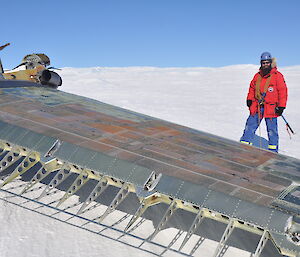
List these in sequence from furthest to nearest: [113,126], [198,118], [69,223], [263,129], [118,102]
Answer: [118,102] < [198,118] < [263,129] < [113,126] < [69,223]

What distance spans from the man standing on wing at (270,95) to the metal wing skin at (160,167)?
445cm

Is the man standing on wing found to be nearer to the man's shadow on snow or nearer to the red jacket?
the red jacket

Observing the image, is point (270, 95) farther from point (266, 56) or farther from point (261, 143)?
point (261, 143)

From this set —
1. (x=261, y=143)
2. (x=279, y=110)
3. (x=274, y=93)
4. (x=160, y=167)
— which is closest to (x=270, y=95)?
(x=274, y=93)

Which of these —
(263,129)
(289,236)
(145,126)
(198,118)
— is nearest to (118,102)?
(198,118)

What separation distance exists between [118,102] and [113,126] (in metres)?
18.4

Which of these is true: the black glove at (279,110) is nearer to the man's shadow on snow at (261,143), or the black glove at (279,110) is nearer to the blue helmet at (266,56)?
the blue helmet at (266,56)

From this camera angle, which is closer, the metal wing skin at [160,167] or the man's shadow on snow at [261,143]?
the metal wing skin at [160,167]

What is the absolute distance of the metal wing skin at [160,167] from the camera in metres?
6.18

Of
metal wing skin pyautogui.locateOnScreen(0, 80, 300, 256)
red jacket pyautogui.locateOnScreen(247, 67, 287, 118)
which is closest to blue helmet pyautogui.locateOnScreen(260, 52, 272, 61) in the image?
red jacket pyautogui.locateOnScreen(247, 67, 287, 118)

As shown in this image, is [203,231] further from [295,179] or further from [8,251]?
[8,251]

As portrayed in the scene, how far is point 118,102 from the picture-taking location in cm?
2877

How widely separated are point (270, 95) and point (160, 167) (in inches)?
344

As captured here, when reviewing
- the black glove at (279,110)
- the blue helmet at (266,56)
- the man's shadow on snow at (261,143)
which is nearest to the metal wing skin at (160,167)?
the black glove at (279,110)
